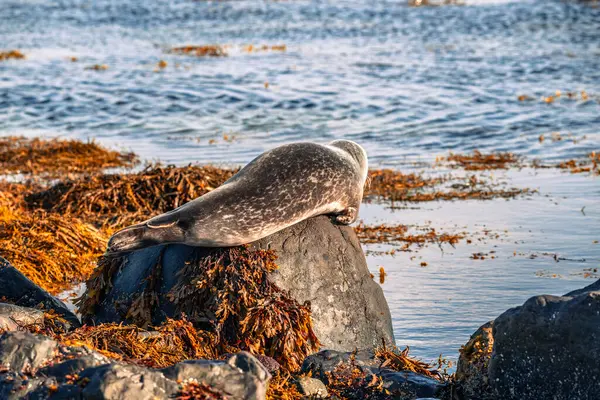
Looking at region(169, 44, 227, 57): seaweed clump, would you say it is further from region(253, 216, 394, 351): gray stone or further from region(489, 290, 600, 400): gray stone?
region(489, 290, 600, 400): gray stone

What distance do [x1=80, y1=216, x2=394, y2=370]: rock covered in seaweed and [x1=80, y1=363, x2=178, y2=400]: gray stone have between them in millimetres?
1779

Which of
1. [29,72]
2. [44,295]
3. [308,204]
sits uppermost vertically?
[308,204]

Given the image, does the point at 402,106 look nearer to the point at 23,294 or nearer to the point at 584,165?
the point at 584,165

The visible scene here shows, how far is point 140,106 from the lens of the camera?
65.6 feet

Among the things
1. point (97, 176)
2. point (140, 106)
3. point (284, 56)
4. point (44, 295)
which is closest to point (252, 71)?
point (284, 56)

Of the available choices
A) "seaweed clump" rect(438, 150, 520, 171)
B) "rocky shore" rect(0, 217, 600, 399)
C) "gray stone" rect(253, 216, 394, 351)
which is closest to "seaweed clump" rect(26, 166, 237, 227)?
"rocky shore" rect(0, 217, 600, 399)

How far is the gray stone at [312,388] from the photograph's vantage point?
459 centimetres

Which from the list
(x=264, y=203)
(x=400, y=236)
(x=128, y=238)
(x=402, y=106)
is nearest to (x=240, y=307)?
(x=264, y=203)

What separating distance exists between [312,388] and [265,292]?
95cm

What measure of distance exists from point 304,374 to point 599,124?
501 inches

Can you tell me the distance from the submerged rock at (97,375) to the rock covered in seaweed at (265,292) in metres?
1.58

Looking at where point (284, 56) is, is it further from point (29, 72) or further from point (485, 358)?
point (485, 358)

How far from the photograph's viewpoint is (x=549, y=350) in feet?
13.3

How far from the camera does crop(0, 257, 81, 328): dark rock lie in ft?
20.0
